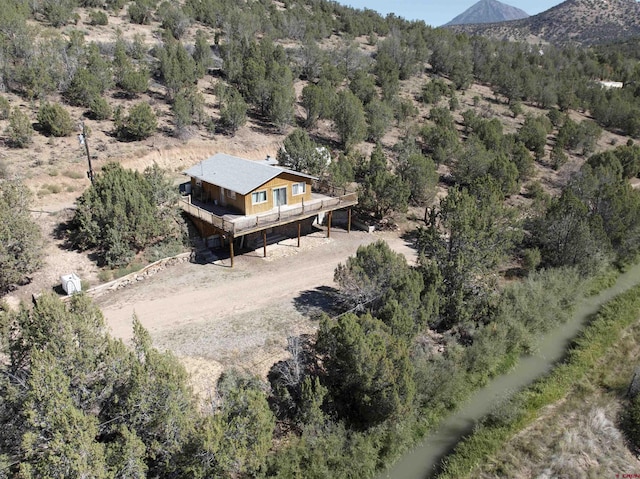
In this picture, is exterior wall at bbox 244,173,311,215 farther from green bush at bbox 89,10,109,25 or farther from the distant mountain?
the distant mountain

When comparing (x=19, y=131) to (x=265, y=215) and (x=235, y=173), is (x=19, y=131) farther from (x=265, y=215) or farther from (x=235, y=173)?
(x=265, y=215)

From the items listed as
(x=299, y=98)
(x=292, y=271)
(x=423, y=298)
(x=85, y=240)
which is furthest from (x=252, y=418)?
(x=299, y=98)

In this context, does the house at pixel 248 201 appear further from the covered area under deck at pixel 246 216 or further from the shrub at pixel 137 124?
the shrub at pixel 137 124

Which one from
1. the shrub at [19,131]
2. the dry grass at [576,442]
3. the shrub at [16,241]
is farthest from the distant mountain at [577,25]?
the shrub at [16,241]

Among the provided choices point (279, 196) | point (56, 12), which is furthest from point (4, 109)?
point (56, 12)

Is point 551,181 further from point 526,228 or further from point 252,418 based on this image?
point 252,418

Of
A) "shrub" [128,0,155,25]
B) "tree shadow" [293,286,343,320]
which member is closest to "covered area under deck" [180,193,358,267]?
"tree shadow" [293,286,343,320]
